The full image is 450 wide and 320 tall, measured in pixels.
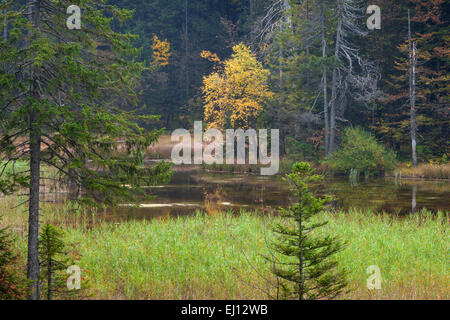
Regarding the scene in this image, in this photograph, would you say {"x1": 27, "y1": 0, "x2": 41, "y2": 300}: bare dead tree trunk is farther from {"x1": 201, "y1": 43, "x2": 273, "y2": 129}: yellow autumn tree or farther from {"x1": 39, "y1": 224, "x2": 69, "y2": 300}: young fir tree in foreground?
{"x1": 201, "y1": 43, "x2": 273, "y2": 129}: yellow autumn tree

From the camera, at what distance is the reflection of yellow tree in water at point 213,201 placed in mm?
16353

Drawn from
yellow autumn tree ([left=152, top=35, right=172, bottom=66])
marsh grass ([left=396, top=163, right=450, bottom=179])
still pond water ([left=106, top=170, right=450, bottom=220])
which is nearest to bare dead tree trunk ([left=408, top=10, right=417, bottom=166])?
marsh grass ([left=396, top=163, right=450, bottom=179])

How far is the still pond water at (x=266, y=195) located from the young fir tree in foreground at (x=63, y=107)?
19.1 ft

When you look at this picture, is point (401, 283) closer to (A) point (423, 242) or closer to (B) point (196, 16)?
(A) point (423, 242)

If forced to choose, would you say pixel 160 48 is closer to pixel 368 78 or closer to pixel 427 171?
pixel 368 78

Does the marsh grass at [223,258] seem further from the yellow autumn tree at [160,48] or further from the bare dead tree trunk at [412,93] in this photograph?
the yellow autumn tree at [160,48]

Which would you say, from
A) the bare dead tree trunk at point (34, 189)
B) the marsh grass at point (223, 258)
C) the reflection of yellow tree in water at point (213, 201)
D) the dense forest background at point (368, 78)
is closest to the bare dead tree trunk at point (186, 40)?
the dense forest background at point (368, 78)

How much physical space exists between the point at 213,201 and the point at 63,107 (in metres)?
12.7

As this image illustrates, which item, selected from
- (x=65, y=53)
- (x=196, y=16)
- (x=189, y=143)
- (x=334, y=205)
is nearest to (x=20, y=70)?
(x=65, y=53)

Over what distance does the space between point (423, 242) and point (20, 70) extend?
8.46m

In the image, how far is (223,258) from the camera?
8.88 metres

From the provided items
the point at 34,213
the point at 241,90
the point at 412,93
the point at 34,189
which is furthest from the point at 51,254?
the point at 241,90

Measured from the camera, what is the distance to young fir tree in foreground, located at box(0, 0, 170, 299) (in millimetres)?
6598

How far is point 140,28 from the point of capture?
180 ft
